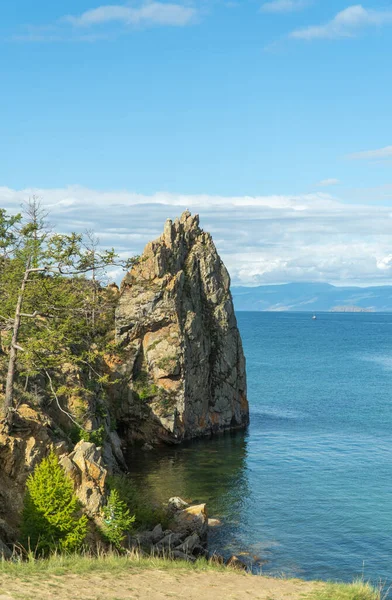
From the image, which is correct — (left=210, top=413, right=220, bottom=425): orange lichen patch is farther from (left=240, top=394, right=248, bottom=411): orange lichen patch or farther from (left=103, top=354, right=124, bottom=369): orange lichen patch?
(left=103, top=354, right=124, bottom=369): orange lichen patch

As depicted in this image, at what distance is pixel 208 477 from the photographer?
56.9m

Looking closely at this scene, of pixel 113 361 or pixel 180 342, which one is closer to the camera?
pixel 113 361

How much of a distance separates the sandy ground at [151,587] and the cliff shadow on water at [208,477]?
12862 millimetres

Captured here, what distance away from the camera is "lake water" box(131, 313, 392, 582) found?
1549 inches

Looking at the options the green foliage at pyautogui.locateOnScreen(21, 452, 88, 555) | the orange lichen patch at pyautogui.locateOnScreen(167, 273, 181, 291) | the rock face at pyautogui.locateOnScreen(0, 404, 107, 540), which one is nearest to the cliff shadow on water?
the rock face at pyautogui.locateOnScreen(0, 404, 107, 540)

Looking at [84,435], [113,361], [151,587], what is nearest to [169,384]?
[113,361]

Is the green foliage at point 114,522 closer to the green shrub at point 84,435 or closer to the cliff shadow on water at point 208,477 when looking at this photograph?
the cliff shadow on water at point 208,477

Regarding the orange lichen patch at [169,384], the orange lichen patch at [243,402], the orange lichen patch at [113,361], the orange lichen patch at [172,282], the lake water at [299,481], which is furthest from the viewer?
the orange lichen patch at [243,402]

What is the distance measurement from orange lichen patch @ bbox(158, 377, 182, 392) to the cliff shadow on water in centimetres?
639

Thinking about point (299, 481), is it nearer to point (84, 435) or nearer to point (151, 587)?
point (84, 435)

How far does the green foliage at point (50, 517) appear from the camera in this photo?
30.4 meters

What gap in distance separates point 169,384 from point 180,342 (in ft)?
16.2

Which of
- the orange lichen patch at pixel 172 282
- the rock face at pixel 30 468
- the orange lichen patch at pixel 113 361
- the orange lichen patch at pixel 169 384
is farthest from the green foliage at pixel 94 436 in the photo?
the orange lichen patch at pixel 172 282

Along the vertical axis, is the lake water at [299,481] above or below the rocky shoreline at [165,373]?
below
